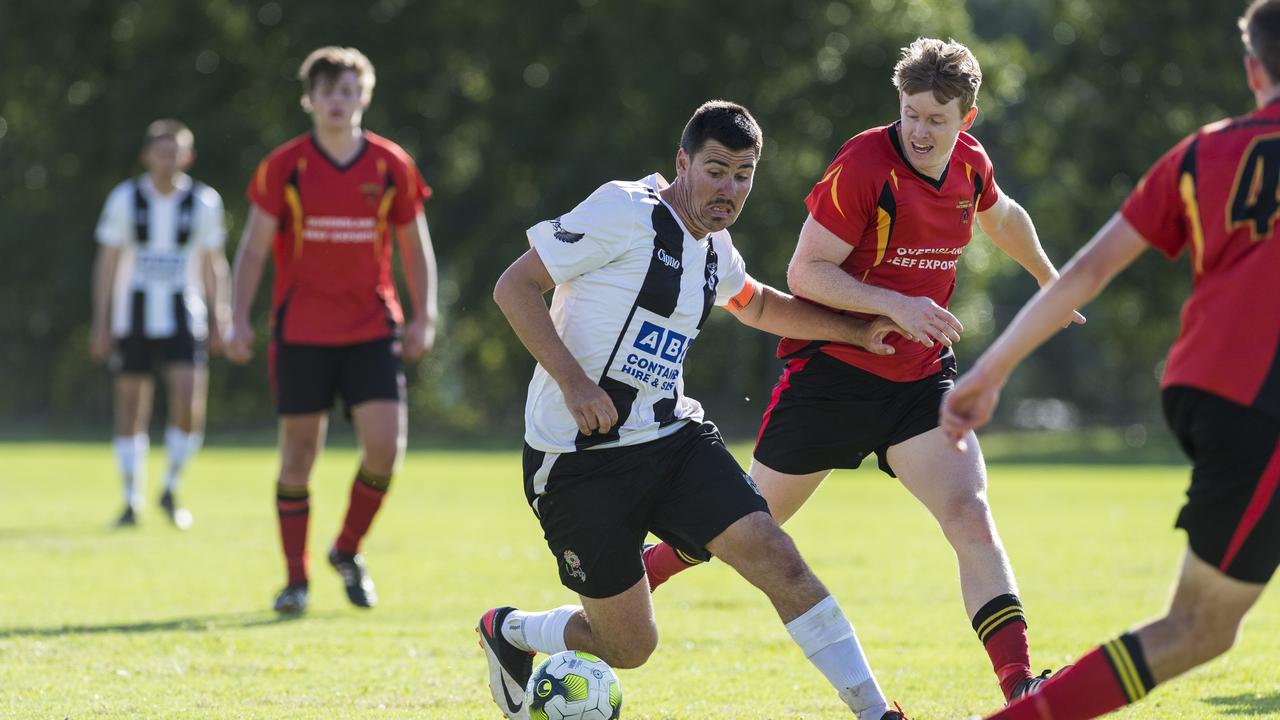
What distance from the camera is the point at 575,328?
17.4 feet

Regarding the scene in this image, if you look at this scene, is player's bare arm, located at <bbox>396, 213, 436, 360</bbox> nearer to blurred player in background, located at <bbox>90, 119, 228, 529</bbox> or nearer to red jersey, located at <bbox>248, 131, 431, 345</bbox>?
red jersey, located at <bbox>248, 131, 431, 345</bbox>

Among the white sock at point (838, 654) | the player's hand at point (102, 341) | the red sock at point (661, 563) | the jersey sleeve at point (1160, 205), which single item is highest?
the jersey sleeve at point (1160, 205)

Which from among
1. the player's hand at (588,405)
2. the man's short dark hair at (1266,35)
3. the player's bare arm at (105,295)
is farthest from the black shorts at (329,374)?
the man's short dark hair at (1266,35)

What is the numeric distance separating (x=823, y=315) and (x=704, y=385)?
27312 millimetres

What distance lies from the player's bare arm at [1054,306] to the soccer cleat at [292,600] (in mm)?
5105

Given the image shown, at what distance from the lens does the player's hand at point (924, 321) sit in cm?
548

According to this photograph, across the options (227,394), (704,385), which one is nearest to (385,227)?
(704,385)

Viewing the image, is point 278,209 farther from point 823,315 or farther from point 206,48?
point 206,48

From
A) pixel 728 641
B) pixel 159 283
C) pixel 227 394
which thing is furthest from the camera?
pixel 227 394

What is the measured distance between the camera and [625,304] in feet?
17.1

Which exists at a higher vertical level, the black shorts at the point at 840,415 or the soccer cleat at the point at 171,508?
the black shorts at the point at 840,415

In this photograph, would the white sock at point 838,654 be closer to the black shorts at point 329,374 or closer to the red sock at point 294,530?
the black shorts at point 329,374

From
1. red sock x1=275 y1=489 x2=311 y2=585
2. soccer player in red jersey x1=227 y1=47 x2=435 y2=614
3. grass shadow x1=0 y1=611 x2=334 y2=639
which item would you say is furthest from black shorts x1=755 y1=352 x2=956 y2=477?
red sock x1=275 y1=489 x2=311 y2=585

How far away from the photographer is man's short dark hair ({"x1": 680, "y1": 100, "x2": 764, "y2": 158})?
5121 mm
